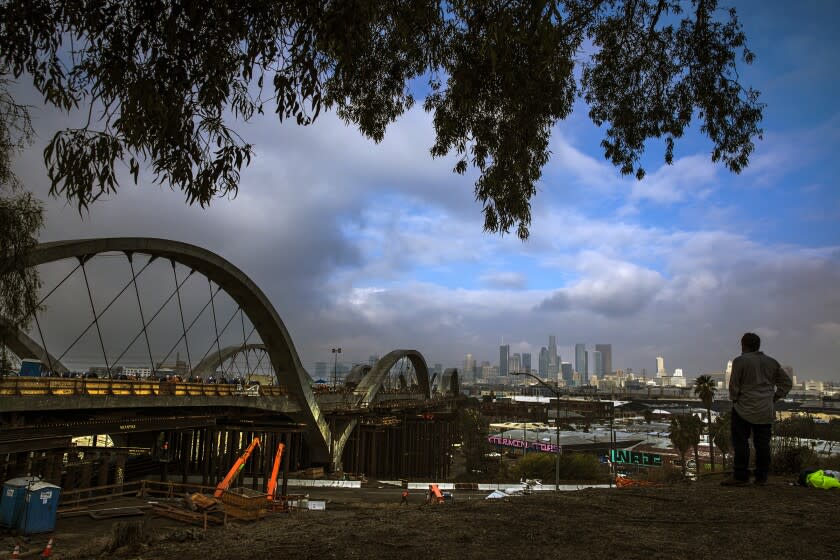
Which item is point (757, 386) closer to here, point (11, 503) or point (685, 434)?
point (11, 503)

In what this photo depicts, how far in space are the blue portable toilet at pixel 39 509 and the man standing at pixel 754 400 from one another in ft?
72.8

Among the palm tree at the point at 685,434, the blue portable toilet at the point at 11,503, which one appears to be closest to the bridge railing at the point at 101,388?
the blue portable toilet at the point at 11,503

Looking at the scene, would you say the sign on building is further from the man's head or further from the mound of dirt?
the mound of dirt

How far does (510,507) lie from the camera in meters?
7.43

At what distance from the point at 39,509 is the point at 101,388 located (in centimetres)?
795

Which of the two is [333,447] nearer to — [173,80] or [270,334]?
[270,334]

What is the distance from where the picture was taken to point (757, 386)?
28.9 feet

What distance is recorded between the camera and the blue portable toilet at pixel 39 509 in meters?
19.6

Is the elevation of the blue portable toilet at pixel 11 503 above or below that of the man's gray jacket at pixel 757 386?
below

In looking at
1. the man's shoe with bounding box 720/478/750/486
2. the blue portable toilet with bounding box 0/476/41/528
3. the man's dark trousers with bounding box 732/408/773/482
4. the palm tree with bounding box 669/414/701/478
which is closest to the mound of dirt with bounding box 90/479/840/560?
the man's shoe with bounding box 720/478/750/486

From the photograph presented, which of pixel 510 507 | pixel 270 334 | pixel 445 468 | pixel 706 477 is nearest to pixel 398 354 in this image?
pixel 445 468

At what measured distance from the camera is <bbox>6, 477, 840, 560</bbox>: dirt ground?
5266mm

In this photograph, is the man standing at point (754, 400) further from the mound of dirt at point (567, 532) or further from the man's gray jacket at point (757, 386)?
the mound of dirt at point (567, 532)

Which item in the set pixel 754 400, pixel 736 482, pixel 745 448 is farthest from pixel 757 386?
pixel 736 482
